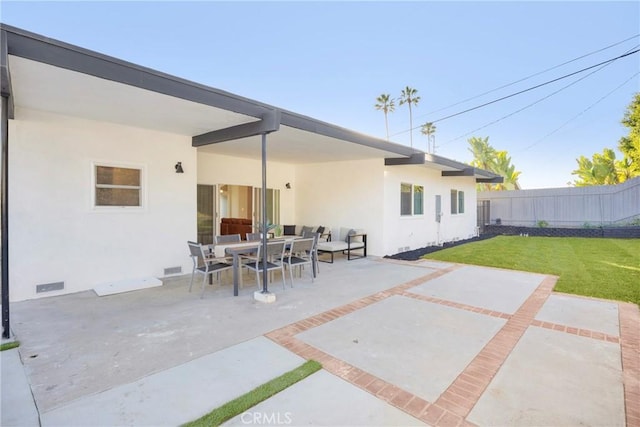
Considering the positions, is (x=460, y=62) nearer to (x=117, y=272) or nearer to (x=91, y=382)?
(x=117, y=272)

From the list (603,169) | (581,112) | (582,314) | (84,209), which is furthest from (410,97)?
(84,209)

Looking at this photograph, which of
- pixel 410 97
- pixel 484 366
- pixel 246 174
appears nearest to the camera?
pixel 484 366

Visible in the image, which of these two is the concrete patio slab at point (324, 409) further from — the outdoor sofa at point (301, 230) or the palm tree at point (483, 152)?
Answer: the palm tree at point (483, 152)

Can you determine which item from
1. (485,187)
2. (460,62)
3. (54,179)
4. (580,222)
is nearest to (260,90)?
(460,62)

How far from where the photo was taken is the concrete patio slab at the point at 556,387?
7.28ft

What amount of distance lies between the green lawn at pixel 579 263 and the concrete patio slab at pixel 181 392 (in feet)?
18.6

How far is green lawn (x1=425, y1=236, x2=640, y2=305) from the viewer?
5.67 metres

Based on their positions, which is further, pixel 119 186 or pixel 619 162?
pixel 619 162

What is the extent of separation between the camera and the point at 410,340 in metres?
3.52

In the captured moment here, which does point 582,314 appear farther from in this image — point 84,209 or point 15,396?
point 84,209

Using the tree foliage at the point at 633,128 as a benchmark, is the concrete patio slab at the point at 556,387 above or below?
below

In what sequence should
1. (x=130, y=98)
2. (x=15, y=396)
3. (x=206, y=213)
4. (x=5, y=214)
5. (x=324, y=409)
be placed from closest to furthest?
(x=324, y=409), (x=15, y=396), (x=5, y=214), (x=130, y=98), (x=206, y=213)

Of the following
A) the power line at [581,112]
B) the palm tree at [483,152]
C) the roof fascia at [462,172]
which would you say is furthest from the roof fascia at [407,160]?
the palm tree at [483,152]

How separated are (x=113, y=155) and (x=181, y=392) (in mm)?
5119
